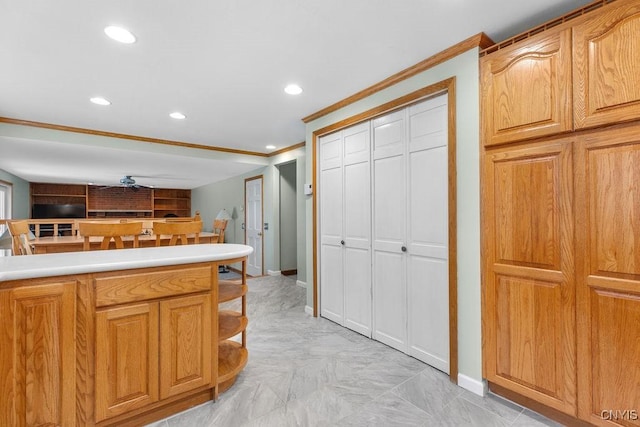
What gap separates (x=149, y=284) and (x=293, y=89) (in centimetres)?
198

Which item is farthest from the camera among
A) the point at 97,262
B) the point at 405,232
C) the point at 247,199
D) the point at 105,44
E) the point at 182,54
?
the point at 247,199

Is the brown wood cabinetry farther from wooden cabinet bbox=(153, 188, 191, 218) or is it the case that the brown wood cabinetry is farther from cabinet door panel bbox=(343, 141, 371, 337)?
wooden cabinet bbox=(153, 188, 191, 218)

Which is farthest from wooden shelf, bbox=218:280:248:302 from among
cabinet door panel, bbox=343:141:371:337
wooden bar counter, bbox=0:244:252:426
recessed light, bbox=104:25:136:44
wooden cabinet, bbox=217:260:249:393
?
recessed light, bbox=104:25:136:44

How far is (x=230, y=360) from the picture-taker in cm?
209

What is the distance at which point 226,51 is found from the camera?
6.72ft

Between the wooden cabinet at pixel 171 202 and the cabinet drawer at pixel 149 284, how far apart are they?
880cm

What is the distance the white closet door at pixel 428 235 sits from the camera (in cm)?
216

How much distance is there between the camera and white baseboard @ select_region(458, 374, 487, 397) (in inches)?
74.4

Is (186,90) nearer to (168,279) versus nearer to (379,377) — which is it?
(168,279)

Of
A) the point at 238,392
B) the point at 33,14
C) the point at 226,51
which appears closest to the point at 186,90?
the point at 226,51

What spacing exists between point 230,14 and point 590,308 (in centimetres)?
248

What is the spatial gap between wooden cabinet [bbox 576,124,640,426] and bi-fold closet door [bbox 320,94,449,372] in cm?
75

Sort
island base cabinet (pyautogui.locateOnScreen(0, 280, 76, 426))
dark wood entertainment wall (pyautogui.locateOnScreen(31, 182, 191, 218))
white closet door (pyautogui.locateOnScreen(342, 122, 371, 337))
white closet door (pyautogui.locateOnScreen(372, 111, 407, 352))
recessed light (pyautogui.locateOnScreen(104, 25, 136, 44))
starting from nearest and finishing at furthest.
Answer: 1. island base cabinet (pyautogui.locateOnScreen(0, 280, 76, 426))
2. recessed light (pyautogui.locateOnScreen(104, 25, 136, 44))
3. white closet door (pyautogui.locateOnScreen(372, 111, 407, 352))
4. white closet door (pyautogui.locateOnScreen(342, 122, 371, 337))
5. dark wood entertainment wall (pyautogui.locateOnScreen(31, 182, 191, 218))

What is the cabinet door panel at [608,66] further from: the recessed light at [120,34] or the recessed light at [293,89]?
the recessed light at [120,34]
